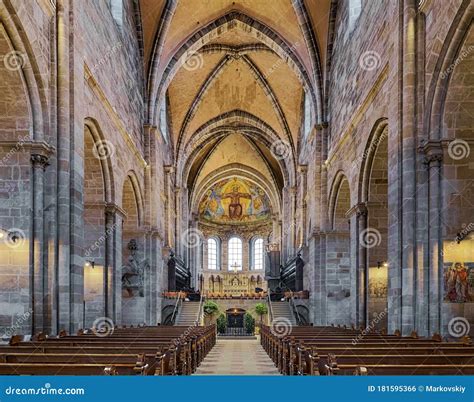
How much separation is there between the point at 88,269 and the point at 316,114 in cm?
1345

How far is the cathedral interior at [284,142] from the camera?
39.3ft

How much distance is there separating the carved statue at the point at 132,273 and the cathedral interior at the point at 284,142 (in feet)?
0.23

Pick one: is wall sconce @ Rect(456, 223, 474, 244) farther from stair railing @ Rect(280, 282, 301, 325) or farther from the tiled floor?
stair railing @ Rect(280, 282, 301, 325)

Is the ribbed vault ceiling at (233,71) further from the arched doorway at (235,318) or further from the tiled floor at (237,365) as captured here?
the tiled floor at (237,365)

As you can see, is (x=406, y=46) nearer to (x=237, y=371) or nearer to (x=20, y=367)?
(x=237, y=371)

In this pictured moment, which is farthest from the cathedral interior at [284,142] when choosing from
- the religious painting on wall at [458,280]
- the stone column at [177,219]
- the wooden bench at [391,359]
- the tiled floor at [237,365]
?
the wooden bench at [391,359]

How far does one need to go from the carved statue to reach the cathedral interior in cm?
7

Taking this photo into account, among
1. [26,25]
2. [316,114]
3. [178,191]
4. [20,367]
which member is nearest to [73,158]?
[26,25]

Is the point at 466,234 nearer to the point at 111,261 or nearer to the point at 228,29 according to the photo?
the point at 111,261

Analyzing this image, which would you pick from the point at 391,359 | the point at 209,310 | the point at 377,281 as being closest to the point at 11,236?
the point at 391,359

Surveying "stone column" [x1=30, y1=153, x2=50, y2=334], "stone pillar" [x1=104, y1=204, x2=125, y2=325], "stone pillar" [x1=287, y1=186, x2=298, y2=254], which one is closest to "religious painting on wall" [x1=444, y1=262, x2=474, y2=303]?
"stone column" [x1=30, y1=153, x2=50, y2=334]

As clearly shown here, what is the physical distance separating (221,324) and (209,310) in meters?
1.23

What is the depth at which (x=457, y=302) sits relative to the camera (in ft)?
38.5

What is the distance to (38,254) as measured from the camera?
12.1 meters
